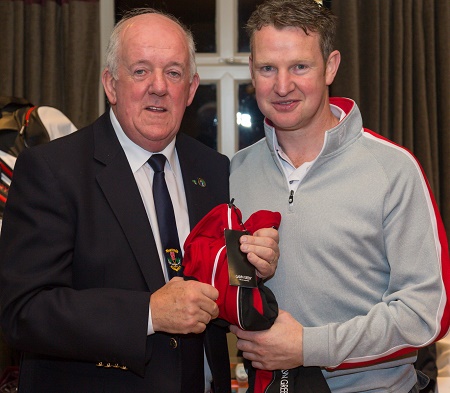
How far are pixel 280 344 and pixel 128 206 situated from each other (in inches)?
23.5

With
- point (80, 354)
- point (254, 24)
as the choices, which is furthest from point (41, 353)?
point (254, 24)

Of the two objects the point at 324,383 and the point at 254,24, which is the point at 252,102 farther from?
the point at 324,383

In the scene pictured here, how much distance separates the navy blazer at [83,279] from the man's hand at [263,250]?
284mm

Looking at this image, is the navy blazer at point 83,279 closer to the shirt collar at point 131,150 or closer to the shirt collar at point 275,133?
the shirt collar at point 131,150

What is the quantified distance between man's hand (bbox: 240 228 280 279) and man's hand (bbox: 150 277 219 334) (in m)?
0.14

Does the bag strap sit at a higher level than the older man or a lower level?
higher

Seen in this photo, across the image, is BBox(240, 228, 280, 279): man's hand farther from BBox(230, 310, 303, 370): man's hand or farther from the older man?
BBox(230, 310, 303, 370): man's hand

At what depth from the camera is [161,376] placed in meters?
1.90

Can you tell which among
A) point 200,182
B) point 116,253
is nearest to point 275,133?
point 200,182

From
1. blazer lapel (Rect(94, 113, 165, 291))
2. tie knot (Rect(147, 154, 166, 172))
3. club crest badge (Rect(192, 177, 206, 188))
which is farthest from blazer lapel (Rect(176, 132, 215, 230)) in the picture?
blazer lapel (Rect(94, 113, 165, 291))

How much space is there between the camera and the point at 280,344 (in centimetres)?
187

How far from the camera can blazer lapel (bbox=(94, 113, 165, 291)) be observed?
6.23 ft

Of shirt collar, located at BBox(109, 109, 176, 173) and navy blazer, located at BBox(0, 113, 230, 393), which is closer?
navy blazer, located at BBox(0, 113, 230, 393)

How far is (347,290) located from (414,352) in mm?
311
